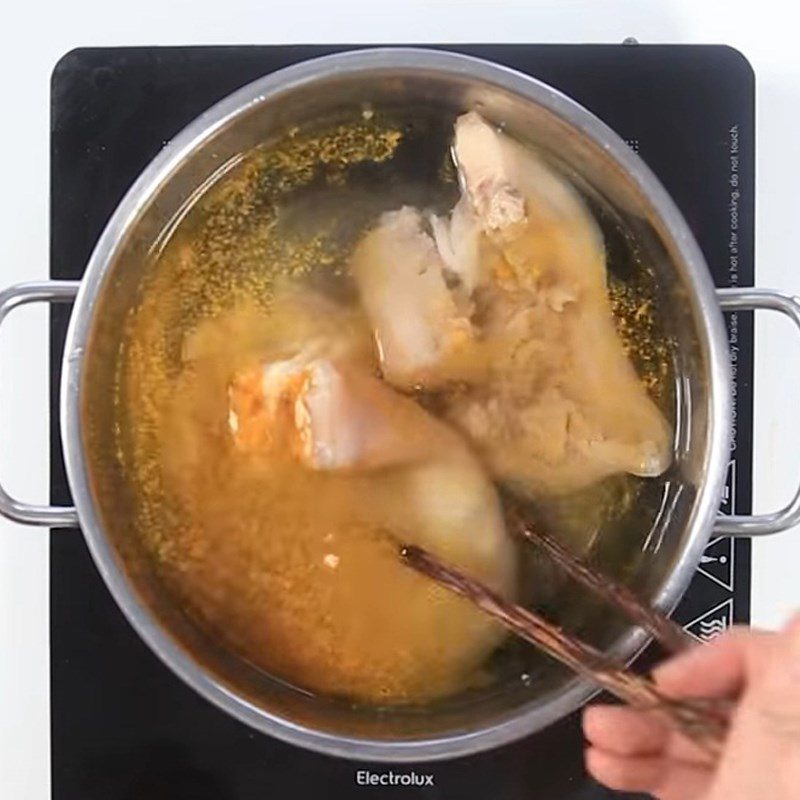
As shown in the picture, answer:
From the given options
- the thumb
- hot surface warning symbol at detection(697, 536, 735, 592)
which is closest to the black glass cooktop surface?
hot surface warning symbol at detection(697, 536, 735, 592)

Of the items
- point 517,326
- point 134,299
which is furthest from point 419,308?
point 134,299

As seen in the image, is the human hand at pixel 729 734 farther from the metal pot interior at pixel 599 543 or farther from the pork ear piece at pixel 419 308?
the pork ear piece at pixel 419 308

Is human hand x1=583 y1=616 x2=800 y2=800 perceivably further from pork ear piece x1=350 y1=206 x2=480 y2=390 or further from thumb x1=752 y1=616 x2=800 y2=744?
pork ear piece x1=350 y1=206 x2=480 y2=390

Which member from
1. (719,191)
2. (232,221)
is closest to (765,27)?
(719,191)

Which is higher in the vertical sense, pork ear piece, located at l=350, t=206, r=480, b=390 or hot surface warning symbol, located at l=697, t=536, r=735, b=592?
pork ear piece, located at l=350, t=206, r=480, b=390

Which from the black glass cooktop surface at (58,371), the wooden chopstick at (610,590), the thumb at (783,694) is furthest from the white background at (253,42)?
the thumb at (783,694)

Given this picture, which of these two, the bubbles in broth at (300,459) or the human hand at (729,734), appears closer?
the human hand at (729,734)
